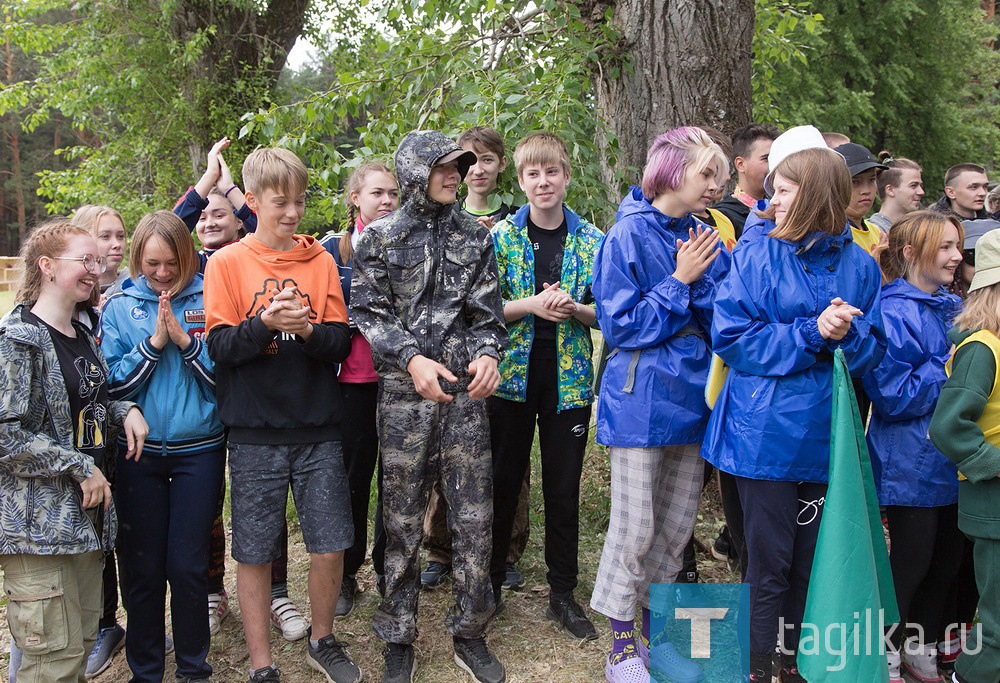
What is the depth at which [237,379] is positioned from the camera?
3.09 metres

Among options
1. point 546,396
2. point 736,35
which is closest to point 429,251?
point 546,396

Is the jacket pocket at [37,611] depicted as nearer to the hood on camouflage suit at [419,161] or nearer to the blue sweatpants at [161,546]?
the blue sweatpants at [161,546]

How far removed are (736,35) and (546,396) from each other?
9.29 feet

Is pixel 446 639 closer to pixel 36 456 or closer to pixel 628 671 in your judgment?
pixel 628 671

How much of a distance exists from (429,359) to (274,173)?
0.98 meters

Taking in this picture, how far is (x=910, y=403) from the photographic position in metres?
3.09

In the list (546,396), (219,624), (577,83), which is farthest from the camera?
(577,83)

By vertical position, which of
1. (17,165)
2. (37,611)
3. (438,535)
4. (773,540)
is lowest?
(438,535)

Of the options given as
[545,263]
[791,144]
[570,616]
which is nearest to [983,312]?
[791,144]

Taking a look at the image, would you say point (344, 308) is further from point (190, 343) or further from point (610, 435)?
point (610, 435)

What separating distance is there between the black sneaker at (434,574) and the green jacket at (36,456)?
1.75 meters

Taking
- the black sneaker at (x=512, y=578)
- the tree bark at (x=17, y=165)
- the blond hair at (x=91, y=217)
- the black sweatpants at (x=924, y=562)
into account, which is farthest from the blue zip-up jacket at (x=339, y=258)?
Result: the tree bark at (x=17, y=165)

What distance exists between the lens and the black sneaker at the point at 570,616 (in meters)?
3.59

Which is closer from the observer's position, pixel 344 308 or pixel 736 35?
pixel 344 308
